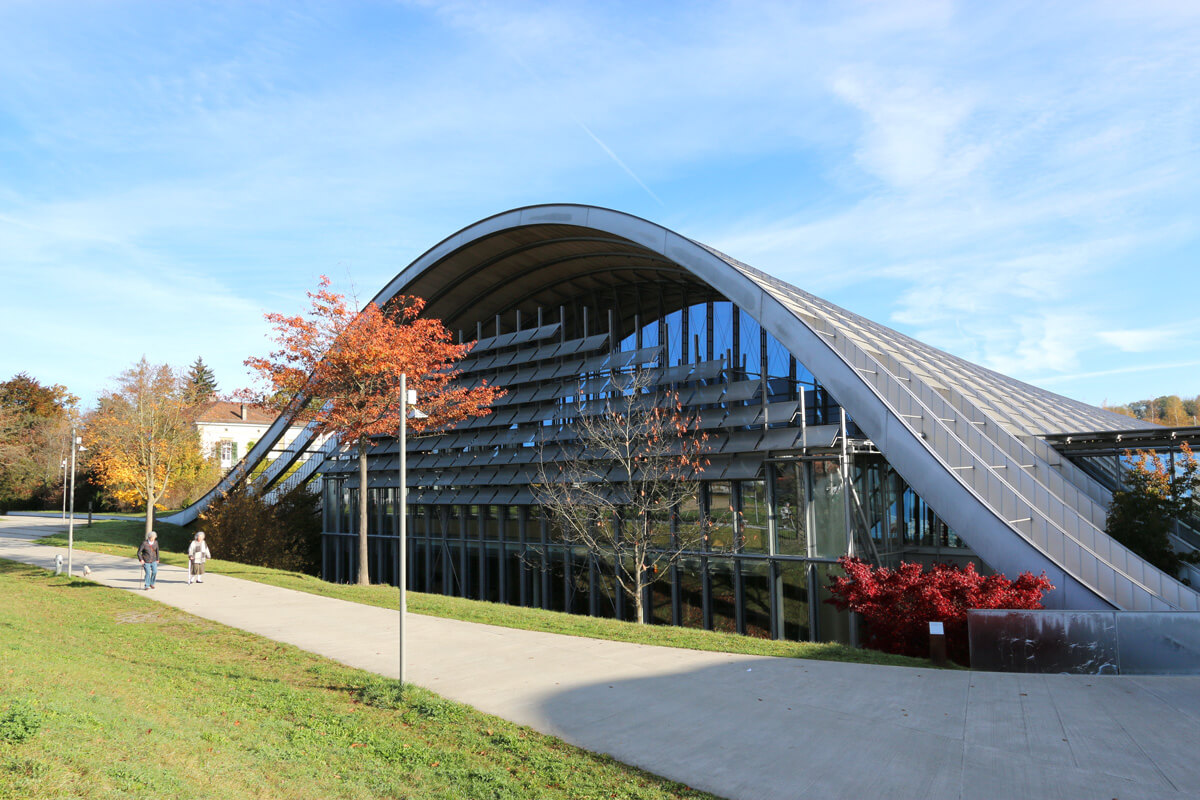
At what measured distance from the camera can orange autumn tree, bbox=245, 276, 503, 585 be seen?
69.8ft

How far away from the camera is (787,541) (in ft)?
65.9

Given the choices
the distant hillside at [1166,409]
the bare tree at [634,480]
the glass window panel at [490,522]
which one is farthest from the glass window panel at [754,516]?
the distant hillside at [1166,409]

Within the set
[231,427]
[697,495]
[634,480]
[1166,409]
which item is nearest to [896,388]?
[697,495]

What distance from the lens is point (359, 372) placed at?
2125 centimetres

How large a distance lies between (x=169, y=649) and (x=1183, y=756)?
43.7ft

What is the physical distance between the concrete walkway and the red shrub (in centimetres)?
230

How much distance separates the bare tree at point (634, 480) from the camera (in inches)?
775

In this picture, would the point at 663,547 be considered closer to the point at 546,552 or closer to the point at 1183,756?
the point at 546,552

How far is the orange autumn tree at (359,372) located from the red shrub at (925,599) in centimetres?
1275

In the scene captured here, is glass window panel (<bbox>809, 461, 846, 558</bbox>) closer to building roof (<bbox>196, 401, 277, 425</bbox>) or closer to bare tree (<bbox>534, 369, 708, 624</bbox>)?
bare tree (<bbox>534, 369, 708, 624</bbox>)

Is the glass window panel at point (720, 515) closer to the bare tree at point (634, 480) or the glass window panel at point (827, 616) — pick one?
the bare tree at point (634, 480)

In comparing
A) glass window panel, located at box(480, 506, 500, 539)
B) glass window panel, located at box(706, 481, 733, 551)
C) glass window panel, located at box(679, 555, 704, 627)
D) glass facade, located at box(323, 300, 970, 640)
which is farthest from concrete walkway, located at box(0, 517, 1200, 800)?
glass window panel, located at box(480, 506, 500, 539)

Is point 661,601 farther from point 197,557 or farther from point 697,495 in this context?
point 197,557

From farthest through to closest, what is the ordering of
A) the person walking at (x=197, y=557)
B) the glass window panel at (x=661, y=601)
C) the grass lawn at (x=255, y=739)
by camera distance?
the glass window panel at (x=661, y=601) → the person walking at (x=197, y=557) → the grass lawn at (x=255, y=739)
